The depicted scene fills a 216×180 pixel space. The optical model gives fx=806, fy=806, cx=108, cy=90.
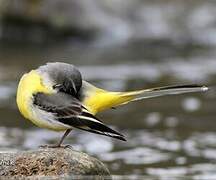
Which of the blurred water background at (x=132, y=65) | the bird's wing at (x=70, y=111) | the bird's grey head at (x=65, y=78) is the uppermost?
the bird's grey head at (x=65, y=78)

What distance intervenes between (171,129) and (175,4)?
6.90 metres

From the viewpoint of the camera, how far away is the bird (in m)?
6.16

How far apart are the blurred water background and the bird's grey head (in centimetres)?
193

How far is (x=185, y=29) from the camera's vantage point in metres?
16.1

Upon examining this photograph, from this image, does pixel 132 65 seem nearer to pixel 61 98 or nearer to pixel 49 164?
pixel 61 98

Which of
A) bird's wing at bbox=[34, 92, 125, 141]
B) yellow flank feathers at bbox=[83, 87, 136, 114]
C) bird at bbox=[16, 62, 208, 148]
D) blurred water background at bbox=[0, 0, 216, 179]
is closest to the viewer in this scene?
bird's wing at bbox=[34, 92, 125, 141]

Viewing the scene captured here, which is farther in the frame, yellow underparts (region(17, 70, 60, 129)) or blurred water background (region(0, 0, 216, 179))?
blurred water background (region(0, 0, 216, 179))

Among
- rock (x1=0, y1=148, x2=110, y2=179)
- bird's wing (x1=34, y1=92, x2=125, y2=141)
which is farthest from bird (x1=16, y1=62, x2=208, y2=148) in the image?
rock (x1=0, y1=148, x2=110, y2=179)

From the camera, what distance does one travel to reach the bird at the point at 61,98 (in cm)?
616

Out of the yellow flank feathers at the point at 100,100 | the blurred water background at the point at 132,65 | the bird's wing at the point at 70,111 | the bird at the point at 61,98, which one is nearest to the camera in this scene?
the bird's wing at the point at 70,111

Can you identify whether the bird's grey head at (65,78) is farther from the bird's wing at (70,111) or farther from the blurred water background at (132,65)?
the blurred water background at (132,65)

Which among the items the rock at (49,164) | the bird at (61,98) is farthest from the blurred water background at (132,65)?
the bird at (61,98)

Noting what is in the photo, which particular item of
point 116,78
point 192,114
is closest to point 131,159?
point 192,114

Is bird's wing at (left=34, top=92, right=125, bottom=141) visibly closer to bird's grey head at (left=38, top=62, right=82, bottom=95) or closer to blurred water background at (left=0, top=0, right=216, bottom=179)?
bird's grey head at (left=38, top=62, right=82, bottom=95)
